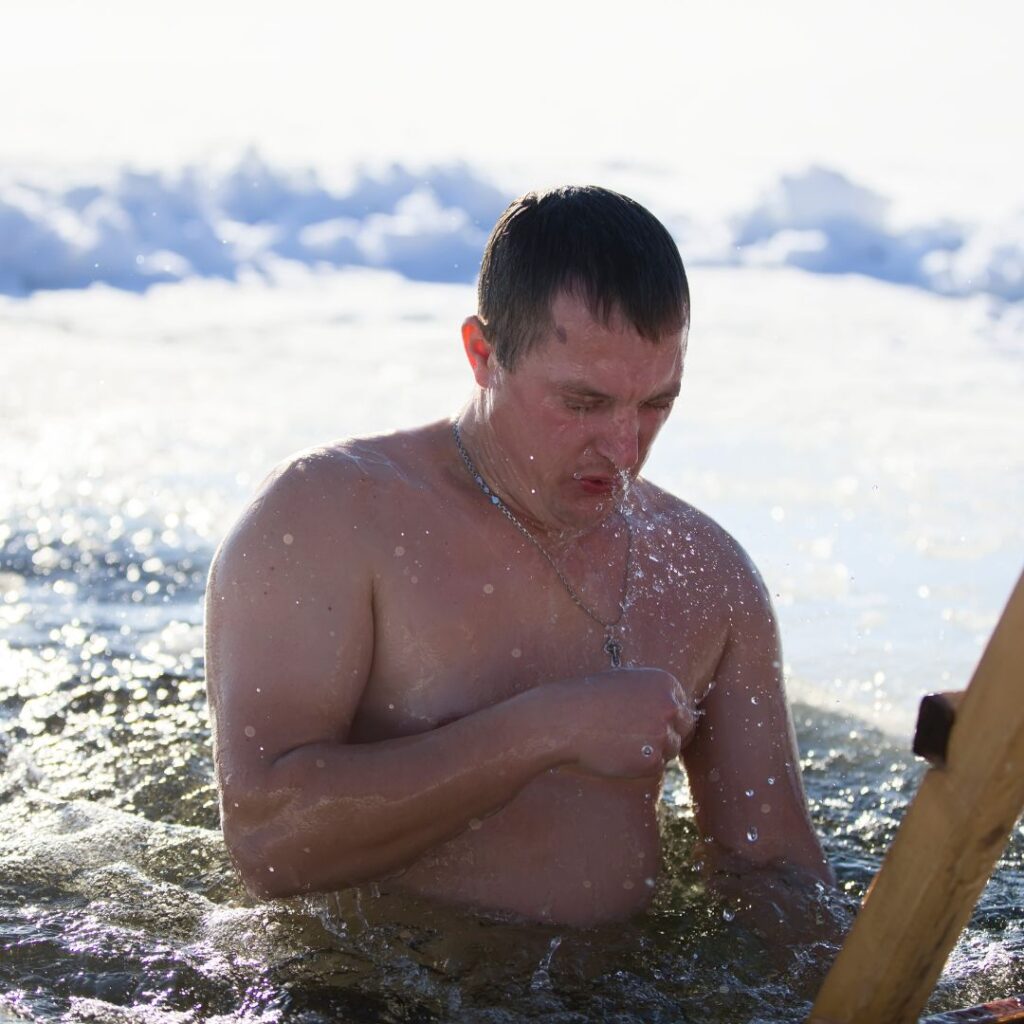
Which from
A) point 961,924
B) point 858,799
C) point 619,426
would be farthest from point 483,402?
point 858,799

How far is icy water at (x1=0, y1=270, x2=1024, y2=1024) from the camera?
298cm

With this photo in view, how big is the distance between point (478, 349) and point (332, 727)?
0.82 m

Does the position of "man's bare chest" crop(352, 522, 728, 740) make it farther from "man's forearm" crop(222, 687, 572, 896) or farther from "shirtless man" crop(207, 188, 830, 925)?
"man's forearm" crop(222, 687, 572, 896)

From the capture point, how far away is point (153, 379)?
11.5 metres

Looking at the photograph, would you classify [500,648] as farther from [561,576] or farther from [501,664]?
[561,576]

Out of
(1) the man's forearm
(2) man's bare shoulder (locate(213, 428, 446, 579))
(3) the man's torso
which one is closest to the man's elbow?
(1) the man's forearm

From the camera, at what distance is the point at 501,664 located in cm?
317

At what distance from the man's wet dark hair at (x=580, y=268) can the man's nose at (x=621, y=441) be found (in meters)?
0.16

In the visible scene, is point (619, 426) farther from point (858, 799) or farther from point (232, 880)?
point (858, 799)

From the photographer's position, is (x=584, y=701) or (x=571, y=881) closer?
(x=584, y=701)

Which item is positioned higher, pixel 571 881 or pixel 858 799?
pixel 571 881

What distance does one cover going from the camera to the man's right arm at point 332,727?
270 centimetres

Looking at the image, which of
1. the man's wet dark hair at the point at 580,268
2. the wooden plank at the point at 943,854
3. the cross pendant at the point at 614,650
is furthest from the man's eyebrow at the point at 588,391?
the wooden plank at the point at 943,854

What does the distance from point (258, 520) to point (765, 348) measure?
935 cm
